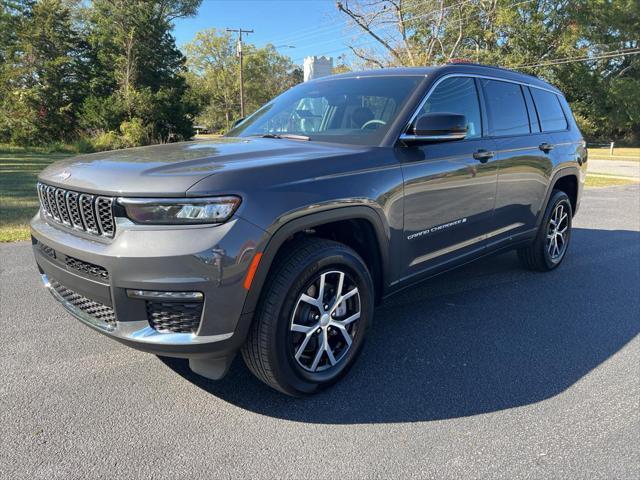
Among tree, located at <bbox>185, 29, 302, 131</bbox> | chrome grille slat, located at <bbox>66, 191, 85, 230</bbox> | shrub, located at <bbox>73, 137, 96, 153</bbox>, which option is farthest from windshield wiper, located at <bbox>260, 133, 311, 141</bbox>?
tree, located at <bbox>185, 29, 302, 131</bbox>

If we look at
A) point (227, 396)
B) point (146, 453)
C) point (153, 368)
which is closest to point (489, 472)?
point (227, 396)

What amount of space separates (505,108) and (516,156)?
0.45 meters

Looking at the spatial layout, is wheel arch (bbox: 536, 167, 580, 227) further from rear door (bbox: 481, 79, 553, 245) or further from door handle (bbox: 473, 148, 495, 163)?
door handle (bbox: 473, 148, 495, 163)

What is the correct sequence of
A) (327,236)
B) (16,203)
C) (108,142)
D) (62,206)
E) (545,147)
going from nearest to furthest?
(62,206) → (327,236) → (545,147) → (16,203) → (108,142)

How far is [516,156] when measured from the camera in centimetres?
413

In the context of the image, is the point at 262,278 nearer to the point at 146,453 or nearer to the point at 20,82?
the point at 146,453

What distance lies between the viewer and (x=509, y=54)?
34.4 m

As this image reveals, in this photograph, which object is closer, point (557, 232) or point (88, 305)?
point (88, 305)

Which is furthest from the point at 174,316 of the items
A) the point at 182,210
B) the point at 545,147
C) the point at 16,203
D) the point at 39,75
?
the point at 39,75

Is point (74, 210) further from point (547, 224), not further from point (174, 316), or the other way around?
point (547, 224)

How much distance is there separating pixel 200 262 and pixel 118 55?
31690 millimetres

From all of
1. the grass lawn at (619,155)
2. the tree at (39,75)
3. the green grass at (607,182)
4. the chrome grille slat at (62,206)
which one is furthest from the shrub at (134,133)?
the grass lawn at (619,155)

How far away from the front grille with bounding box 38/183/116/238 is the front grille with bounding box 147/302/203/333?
432 millimetres

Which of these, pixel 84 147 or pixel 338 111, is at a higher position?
pixel 338 111
